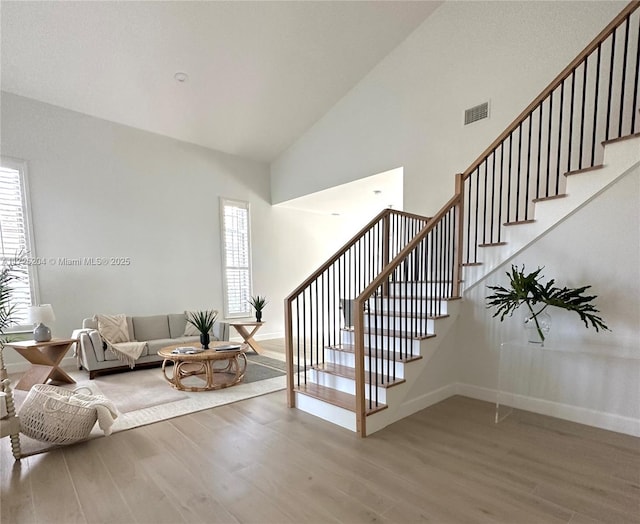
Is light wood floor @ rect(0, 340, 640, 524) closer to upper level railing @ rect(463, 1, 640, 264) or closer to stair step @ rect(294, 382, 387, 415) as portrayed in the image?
stair step @ rect(294, 382, 387, 415)

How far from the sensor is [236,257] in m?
6.84

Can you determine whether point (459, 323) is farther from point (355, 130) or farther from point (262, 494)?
point (355, 130)

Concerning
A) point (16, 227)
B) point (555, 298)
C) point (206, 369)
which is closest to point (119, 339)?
point (206, 369)

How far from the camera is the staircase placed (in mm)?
2541

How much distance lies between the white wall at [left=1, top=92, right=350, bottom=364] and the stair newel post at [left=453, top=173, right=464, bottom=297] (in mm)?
4638

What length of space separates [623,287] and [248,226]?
6036 mm

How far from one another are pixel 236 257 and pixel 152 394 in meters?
3.58

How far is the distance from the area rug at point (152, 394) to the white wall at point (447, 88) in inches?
125

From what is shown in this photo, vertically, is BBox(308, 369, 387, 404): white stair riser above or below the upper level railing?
below

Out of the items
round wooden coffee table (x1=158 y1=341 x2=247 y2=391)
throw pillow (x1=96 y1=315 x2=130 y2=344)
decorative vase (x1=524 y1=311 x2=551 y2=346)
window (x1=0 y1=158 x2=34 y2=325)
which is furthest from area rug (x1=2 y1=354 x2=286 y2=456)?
decorative vase (x1=524 y1=311 x2=551 y2=346)

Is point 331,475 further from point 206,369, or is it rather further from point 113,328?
point 113,328

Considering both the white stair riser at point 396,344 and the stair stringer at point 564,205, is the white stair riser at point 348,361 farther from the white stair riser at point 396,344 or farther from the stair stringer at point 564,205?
the stair stringer at point 564,205

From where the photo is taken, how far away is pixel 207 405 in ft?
10.8

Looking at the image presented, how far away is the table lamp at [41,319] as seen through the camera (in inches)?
153
